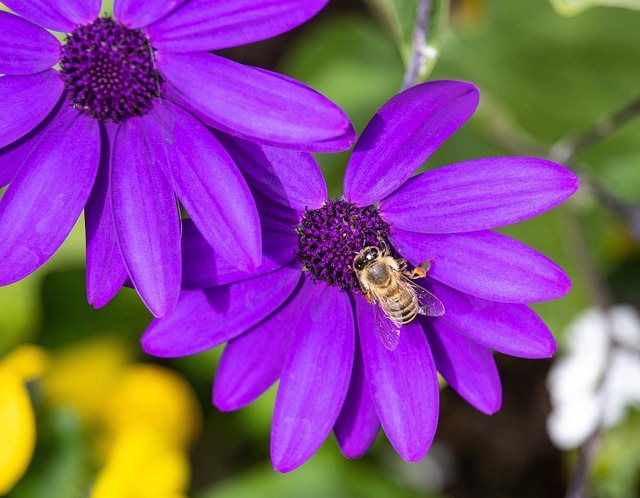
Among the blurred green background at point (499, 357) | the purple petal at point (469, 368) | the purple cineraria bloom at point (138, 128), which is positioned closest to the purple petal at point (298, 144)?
the purple cineraria bloom at point (138, 128)

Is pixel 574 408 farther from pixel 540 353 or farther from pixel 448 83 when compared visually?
pixel 448 83

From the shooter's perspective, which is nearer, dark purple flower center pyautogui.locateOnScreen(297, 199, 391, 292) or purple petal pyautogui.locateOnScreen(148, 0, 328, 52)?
purple petal pyautogui.locateOnScreen(148, 0, 328, 52)

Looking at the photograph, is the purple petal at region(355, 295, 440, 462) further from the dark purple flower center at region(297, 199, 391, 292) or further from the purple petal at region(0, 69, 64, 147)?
the purple petal at region(0, 69, 64, 147)


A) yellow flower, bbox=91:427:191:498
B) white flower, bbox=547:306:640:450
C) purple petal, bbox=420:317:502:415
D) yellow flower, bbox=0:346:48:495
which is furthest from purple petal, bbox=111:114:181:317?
white flower, bbox=547:306:640:450

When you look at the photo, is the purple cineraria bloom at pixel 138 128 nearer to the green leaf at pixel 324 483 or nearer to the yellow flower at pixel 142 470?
the yellow flower at pixel 142 470

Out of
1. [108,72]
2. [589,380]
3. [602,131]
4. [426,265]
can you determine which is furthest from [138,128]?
[589,380]

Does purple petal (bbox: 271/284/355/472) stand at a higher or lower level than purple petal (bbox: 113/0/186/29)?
lower

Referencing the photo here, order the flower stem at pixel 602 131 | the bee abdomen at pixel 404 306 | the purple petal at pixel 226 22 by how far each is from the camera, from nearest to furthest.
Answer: the purple petal at pixel 226 22 → the bee abdomen at pixel 404 306 → the flower stem at pixel 602 131
